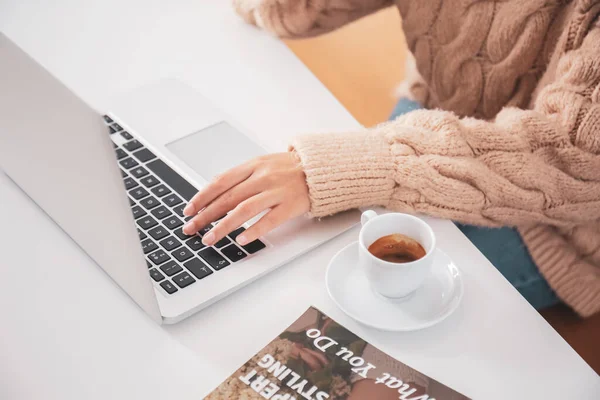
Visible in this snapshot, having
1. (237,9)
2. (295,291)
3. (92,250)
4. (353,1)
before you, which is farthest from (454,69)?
(92,250)

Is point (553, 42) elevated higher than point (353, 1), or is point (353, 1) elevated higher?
point (353, 1)

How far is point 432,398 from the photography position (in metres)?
0.56

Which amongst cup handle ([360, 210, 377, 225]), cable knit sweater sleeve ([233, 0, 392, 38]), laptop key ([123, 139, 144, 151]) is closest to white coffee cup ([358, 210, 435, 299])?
cup handle ([360, 210, 377, 225])

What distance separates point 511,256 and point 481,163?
191 mm

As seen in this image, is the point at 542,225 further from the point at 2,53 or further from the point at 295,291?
the point at 2,53

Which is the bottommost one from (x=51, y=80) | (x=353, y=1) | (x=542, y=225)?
(x=542, y=225)

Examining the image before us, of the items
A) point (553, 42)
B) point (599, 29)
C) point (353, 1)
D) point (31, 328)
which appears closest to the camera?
point (31, 328)

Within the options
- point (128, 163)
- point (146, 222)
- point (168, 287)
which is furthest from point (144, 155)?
point (168, 287)

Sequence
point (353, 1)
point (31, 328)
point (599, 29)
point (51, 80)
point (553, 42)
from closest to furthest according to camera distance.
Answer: point (51, 80) → point (31, 328) → point (599, 29) → point (553, 42) → point (353, 1)

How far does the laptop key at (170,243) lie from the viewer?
0.68m

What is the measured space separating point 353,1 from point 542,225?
1.58 feet

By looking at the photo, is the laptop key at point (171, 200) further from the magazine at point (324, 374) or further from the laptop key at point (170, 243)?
the magazine at point (324, 374)

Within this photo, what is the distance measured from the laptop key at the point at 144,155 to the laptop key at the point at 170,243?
0.51ft

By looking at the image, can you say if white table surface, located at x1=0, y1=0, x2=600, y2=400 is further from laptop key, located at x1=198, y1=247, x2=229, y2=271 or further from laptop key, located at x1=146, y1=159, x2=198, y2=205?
laptop key, located at x1=146, y1=159, x2=198, y2=205
